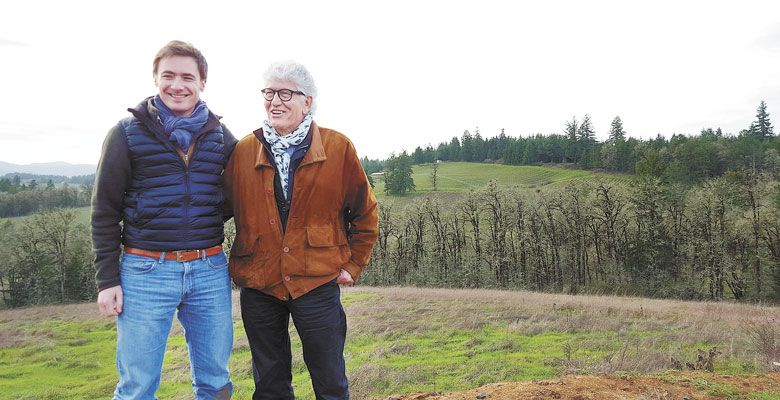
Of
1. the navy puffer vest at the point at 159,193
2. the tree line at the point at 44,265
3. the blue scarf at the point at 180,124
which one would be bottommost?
the tree line at the point at 44,265

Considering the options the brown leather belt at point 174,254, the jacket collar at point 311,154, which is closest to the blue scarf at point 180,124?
the jacket collar at point 311,154

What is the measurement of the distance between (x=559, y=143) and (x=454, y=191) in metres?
27.2

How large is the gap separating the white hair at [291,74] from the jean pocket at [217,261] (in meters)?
1.12

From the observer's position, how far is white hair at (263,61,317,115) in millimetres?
2822

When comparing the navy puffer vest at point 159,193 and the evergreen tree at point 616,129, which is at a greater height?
the evergreen tree at point 616,129

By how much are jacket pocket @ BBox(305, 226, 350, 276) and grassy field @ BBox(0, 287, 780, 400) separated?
4263 millimetres

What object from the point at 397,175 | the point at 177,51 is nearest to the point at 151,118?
the point at 177,51

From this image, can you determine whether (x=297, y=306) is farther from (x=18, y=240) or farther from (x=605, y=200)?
(x=18, y=240)

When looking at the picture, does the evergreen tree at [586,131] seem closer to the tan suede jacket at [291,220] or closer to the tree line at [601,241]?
the tree line at [601,241]

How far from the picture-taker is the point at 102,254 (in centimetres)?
254

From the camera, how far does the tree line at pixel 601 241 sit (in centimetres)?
3250

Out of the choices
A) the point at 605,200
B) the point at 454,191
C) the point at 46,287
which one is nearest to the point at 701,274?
the point at 605,200

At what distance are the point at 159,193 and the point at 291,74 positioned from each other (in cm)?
102

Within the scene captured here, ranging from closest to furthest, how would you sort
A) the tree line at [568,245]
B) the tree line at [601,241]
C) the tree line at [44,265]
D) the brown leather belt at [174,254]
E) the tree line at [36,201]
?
the brown leather belt at [174,254] → the tree line at [601,241] → the tree line at [568,245] → the tree line at [44,265] → the tree line at [36,201]
